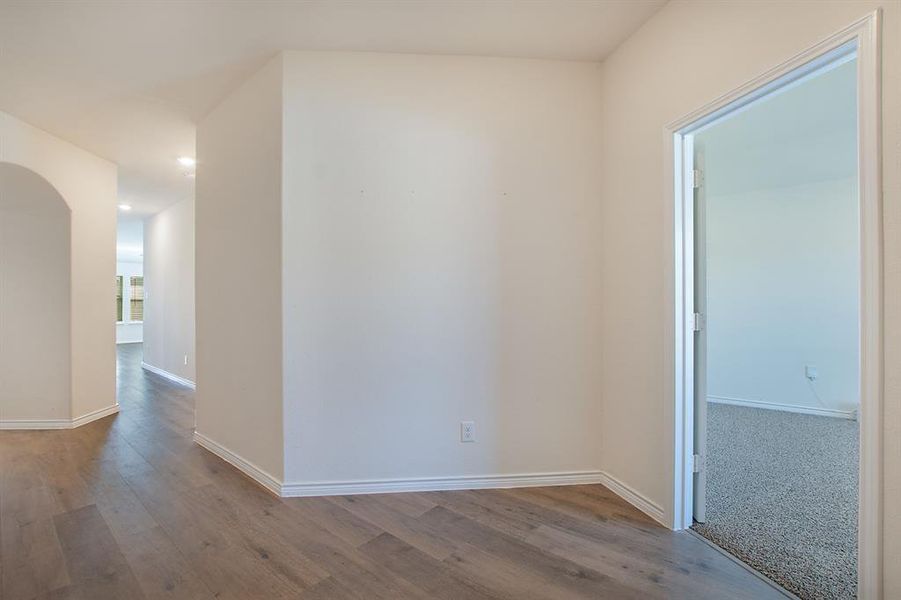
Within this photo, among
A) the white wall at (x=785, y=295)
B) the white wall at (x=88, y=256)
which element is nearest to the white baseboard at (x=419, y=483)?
the white wall at (x=88, y=256)

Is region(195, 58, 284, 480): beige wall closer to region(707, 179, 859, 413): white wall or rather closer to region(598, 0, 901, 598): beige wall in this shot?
region(598, 0, 901, 598): beige wall

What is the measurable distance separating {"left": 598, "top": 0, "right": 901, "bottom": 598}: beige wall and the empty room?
0.04ft

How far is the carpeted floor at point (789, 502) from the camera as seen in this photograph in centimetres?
158

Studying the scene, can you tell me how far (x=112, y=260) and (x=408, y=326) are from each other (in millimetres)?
3722

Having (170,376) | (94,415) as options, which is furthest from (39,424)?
(170,376)

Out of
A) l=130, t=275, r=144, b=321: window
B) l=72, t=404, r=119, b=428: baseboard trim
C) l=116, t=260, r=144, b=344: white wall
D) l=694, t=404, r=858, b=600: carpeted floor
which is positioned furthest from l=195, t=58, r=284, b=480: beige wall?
l=130, t=275, r=144, b=321: window

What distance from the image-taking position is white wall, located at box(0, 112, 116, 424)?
3.29 m

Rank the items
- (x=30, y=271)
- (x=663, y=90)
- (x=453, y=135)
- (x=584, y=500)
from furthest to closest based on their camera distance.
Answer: (x=30, y=271), (x=453, y=135), (x=584, y=500), (x=663, y=90)

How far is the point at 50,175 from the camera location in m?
3.22

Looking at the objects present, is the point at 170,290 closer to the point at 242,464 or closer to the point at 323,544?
the point at 242,464

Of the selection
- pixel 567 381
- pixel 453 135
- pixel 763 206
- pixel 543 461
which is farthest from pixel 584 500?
pixel 763 206

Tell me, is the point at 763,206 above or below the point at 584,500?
above

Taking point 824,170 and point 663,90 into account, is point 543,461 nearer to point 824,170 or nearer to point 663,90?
point 663,90

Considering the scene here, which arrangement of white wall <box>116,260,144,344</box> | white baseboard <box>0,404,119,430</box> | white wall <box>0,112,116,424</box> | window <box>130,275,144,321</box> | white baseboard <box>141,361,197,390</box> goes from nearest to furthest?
white wall <box>0,112,116,424</box>
white baseboard <box>0,404,119,430</box>
white baseboard <box>141,361,197,390</box>
white wall <box>116,260,144,344</box>
window <box>130,275,144,321</box>
